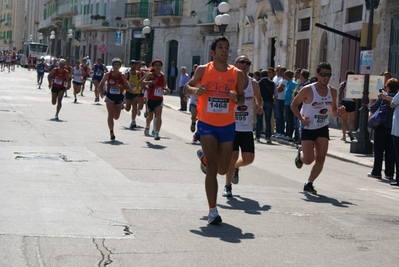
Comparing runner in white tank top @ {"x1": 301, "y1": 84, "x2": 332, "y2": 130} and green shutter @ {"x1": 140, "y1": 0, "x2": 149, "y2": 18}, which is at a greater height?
green shutter @ {"x1": 140, "y1": 0, "x2": 149, "y2": 18}

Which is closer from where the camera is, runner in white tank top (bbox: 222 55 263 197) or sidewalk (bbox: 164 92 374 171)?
runner in white tank top (bbox: 222 55 263 197)

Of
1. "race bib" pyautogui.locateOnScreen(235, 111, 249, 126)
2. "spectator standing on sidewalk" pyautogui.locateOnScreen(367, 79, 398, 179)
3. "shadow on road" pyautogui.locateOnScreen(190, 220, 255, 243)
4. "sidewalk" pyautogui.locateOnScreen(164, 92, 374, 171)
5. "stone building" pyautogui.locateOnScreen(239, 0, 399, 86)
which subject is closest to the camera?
"shadow on road" pyautogui.locateOnScreen(190, 220, 255, 243)

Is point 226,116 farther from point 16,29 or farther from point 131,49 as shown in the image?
point 16,29

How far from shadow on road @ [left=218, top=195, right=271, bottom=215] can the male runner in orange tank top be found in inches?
36.5

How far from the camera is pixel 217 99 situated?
334 inches

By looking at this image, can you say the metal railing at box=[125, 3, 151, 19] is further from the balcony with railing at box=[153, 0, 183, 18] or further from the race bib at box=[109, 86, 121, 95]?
the race bib at box=[109, 86, 121, 95]

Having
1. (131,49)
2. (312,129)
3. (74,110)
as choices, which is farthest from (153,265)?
(131,49)

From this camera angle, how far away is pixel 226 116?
8.49 meters

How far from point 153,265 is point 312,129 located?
5.34 m

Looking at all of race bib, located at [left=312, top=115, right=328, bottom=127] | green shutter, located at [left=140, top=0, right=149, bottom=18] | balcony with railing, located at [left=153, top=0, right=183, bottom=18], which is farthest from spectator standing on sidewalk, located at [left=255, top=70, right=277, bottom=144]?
green shutter, located at [left=140, top=0, right=149, bottom=18]

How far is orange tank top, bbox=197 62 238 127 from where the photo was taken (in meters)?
8.47

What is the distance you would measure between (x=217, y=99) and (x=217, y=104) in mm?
51

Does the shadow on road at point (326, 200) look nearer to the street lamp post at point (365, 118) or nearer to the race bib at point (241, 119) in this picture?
the race bib at point (241, 119)

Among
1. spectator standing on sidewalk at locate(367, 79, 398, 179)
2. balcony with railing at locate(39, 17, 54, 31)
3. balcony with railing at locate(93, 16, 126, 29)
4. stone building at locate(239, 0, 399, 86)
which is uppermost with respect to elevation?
balcony with railing at locate(39, 17, 54, 31)
